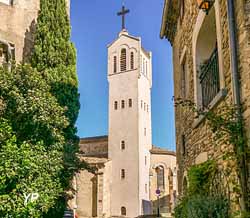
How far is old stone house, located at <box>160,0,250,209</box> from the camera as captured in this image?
5.23 metres

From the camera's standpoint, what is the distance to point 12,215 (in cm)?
1087

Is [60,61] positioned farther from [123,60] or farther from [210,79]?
[123,60]

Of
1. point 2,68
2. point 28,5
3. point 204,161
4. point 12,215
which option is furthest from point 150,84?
point 204,161

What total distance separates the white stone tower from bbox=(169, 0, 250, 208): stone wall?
92.0 ft

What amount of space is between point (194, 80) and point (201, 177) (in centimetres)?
225

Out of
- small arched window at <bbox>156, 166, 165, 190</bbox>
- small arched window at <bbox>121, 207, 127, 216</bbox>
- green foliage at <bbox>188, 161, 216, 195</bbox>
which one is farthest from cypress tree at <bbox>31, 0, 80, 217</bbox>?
small arched window at <bbox>156, 166, 165, 190</bbox>

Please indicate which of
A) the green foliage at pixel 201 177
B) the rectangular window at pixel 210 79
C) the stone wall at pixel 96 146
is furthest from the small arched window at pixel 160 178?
the green foliage at pixel 201 177

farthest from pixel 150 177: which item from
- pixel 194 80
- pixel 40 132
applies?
pixel 194 80

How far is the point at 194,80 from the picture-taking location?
8297mm

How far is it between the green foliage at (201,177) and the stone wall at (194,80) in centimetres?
19

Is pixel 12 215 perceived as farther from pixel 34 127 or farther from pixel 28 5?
pixel 28 5

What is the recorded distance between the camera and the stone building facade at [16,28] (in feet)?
52.4

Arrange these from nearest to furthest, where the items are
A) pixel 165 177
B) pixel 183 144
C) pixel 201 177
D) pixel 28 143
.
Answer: pixel 201 177, pixel 183 144, pixel 28 143, pixel 165 177

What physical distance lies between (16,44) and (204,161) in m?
11.6
